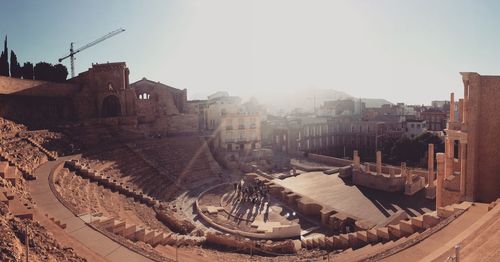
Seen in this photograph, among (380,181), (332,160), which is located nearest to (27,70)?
(332,160)

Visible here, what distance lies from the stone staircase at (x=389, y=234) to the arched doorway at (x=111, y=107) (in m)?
30.1

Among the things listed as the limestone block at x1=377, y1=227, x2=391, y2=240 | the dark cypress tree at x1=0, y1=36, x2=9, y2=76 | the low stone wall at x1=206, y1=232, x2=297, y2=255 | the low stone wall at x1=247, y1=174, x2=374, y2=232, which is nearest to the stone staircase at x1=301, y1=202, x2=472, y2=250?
the limestone block at x1=377, y1=227, x2=391, y2=240

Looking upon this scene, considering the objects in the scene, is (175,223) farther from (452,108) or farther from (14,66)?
(14,66)

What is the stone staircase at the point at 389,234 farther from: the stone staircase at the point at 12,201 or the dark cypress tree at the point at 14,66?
the dark cypress tree at the point at 14,66

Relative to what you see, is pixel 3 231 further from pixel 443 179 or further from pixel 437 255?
pixel 443 179

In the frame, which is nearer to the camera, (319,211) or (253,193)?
(319,211)

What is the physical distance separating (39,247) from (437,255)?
997cm

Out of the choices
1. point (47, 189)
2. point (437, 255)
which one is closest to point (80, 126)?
point (47, 189)

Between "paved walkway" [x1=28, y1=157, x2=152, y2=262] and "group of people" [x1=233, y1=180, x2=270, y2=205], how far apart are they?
516 inches

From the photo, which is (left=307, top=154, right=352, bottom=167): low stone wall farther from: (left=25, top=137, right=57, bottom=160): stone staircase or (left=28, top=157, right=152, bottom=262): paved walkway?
(left=28, top=157, right=152, bottom=262): paved walkway

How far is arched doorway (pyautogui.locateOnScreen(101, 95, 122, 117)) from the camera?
3934 cm

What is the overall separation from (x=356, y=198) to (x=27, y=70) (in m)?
36.5

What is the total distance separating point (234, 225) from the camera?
20.6 metres

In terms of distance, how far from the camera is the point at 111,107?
131 feet
